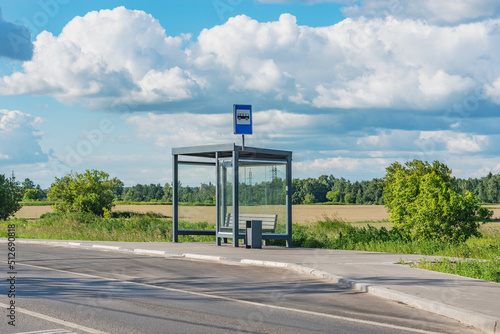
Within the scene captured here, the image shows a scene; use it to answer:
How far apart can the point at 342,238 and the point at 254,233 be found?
370 cm

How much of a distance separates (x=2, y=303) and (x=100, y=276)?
3.75 meters

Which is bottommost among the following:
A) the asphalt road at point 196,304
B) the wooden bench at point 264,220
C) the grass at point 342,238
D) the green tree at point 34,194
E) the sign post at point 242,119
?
the asphalt road at point 196,304

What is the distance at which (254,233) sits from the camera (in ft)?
63.2

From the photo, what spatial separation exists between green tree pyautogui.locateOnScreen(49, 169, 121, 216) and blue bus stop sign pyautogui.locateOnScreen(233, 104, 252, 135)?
1246 inches

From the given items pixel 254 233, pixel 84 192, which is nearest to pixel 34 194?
pixel 84 192

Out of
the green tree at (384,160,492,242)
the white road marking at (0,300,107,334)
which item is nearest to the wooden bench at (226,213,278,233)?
the green tree at (384,160,492,242)

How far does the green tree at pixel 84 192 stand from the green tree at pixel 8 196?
2.93 meters

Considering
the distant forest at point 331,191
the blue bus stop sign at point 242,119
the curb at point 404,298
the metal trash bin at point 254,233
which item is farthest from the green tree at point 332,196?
the curb at point 404,298

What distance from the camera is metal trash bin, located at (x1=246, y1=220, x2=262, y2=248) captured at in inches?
758

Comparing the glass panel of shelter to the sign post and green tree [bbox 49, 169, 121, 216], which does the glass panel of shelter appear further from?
green tree [bbox 49, 169, 121, 216]

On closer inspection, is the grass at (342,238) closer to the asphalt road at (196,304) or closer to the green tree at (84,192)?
the asphalt road at (196,304)

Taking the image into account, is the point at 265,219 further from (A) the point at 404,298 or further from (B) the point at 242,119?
(A) the point at 404,298

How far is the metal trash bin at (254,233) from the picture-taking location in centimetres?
1925

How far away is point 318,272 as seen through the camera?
42.1ft
